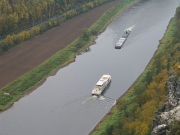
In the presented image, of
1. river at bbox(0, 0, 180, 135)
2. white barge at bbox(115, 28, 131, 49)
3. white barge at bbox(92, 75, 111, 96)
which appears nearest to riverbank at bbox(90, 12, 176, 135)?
river at bbox(0, 0, 180, 135)

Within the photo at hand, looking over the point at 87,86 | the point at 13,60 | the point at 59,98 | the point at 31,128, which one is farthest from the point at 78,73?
the point at 31,128

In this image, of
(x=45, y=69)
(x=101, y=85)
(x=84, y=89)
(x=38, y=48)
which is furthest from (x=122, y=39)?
(x=101, y=85)

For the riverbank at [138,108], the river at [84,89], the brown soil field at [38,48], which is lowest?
the river at [84,89]

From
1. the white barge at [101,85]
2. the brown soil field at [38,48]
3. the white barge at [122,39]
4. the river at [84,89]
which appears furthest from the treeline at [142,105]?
the brown soil field at [38,48]

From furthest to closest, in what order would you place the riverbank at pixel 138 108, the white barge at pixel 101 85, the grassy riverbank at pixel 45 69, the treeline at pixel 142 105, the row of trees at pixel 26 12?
the row of trees at pixel 26 12 < the grassy riverbank at pixel 45 69 < the white barge at pixel 101 85 < the riverbank at pixel 138 108 < the treeline at pixel 142 105

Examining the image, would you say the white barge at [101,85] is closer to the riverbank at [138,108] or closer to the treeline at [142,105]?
the riverbank at [138,108]
